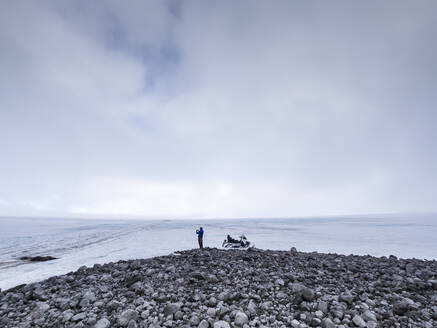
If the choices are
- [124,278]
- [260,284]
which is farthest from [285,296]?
[124,278]

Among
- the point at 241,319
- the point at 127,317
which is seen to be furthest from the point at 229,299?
the point at 127,317

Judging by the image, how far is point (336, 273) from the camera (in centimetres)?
1025

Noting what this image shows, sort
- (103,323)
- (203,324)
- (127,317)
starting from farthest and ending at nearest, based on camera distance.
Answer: (127,317) < (103,323) < (203,324)

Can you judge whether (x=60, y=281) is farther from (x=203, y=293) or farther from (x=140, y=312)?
(x=203, y=293)

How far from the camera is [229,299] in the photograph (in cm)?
738

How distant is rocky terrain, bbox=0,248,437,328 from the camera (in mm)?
6230

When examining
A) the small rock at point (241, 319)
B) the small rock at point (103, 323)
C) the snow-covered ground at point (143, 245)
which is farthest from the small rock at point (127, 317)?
the snow-covered ground at point (143, 245)

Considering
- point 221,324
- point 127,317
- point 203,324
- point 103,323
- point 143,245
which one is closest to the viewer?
point 221,324

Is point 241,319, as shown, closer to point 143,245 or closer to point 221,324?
point 221,324

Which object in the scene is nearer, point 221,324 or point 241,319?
point 221,324

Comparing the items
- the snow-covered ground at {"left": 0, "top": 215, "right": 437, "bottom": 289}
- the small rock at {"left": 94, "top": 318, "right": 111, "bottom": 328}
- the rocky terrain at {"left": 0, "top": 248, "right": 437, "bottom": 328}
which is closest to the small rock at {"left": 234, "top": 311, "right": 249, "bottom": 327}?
the rocky terrain at {"left": 0, "top": 248, "right": 437, "bottom": 328}

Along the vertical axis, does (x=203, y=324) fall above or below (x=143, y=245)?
above

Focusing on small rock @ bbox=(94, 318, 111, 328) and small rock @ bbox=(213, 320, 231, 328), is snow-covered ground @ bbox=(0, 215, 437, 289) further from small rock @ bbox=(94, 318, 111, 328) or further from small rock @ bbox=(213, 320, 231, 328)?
small rock @ bbox=(213, 320, 231, 328)

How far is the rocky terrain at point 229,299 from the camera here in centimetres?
623
